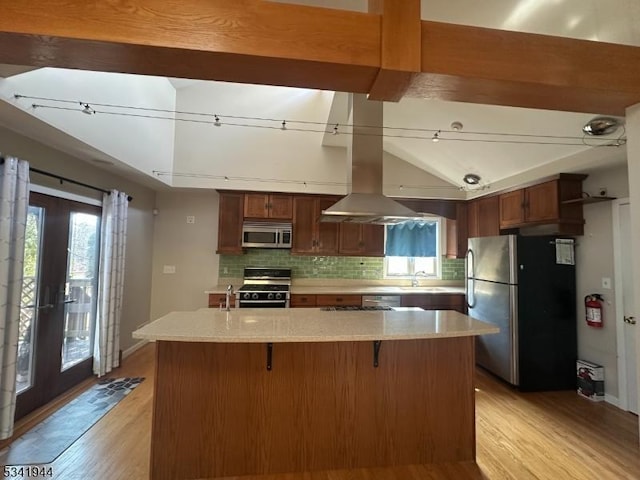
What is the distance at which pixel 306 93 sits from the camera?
451 cm

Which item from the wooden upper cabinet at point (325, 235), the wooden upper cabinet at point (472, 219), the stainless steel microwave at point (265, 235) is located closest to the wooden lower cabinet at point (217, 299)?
the stainless steel microwave at point (265, 235)

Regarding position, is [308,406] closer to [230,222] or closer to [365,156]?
[365,156]

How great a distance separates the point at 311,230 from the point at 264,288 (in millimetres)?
1090

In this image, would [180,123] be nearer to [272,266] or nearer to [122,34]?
[272,266]

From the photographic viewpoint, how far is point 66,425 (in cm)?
251

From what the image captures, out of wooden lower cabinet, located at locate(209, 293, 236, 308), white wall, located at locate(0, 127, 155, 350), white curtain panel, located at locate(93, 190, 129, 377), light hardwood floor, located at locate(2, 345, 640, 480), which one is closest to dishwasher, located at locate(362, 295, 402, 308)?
light hardwood floor, located at locate(2, 345, 640, 480)

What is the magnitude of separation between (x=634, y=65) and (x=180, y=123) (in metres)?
4.74

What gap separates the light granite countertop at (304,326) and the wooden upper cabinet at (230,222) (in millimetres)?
2007

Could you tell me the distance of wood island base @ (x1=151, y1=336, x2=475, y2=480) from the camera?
1.99 meters

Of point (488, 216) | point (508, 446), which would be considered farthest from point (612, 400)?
point (488, 216)

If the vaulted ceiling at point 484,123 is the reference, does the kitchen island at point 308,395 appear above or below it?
below

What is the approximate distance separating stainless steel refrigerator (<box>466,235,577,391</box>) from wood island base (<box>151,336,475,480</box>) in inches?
58.7

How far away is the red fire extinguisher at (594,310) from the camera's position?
3174 millimetres

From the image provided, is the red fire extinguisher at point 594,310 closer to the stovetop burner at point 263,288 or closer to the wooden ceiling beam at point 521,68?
the wooden ceiling beam at point 521,68
